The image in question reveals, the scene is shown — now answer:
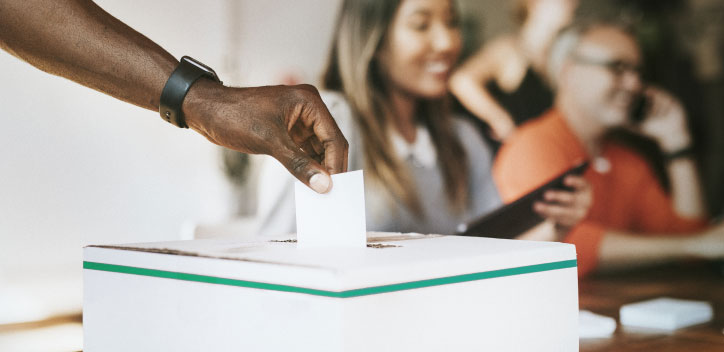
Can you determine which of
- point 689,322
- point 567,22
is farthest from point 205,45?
point 689,322

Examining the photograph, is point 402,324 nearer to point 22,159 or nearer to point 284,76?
point 22,159

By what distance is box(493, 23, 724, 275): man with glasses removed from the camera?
10.1ft

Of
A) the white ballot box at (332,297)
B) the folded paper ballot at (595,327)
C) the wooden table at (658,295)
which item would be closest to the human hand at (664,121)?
the wooden table at (658,295)

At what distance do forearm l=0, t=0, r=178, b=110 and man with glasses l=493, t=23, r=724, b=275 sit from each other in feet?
8.25

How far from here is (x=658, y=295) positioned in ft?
7.39

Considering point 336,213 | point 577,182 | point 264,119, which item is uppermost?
point 577,182

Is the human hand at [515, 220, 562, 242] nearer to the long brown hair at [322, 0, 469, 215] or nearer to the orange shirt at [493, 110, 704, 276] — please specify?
the orange shirt at [493, 110, 704, 276]

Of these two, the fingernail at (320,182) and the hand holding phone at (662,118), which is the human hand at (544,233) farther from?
the fingernail at (320,182)

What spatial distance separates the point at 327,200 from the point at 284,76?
3000 millimetres

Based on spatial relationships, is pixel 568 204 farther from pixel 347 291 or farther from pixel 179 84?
pixel 347 291

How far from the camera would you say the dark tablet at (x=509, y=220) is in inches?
124

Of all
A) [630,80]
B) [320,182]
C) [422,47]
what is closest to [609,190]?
[630,80]

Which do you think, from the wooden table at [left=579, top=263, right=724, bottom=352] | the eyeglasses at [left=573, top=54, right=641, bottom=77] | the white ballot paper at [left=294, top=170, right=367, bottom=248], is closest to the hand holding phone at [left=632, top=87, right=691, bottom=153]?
the eyeglasses at [left=573, top=54, right=641, bottom=77]

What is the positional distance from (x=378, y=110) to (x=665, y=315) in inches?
88.3
